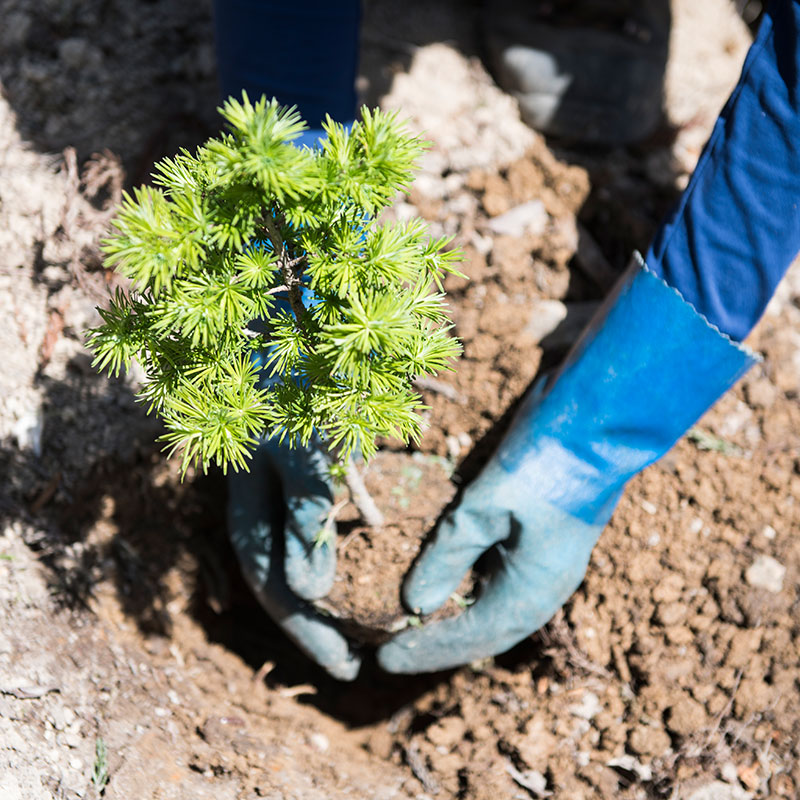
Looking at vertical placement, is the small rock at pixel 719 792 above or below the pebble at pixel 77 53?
below

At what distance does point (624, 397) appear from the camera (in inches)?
76.3

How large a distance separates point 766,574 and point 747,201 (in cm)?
103

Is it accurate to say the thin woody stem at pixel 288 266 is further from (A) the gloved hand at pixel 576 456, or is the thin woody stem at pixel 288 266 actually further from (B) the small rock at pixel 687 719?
(B) the small rock at pixel 687 719

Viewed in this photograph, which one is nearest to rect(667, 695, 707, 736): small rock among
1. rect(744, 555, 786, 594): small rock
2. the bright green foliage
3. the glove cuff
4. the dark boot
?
rect(744, 555, 786, 594): small rock

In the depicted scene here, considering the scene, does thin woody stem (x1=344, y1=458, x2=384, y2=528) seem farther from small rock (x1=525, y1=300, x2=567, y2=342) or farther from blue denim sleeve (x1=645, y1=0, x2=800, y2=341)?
blue denim sleeve (x1=645, y1=0, x2=800, y2=341)

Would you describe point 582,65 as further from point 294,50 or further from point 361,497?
point 361,497

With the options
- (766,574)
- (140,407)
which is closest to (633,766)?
(766,574)

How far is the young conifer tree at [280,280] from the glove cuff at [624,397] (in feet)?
2.22

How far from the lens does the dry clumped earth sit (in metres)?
2.00

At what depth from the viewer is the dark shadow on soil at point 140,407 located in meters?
2.17

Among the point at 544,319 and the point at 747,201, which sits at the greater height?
the point at 747,201

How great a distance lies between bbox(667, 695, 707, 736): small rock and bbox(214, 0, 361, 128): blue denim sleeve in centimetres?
198

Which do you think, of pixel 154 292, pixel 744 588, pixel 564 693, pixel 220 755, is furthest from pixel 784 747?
pixel 154 292

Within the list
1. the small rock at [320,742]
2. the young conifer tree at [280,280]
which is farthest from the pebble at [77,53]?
the small rock at [320,742]
